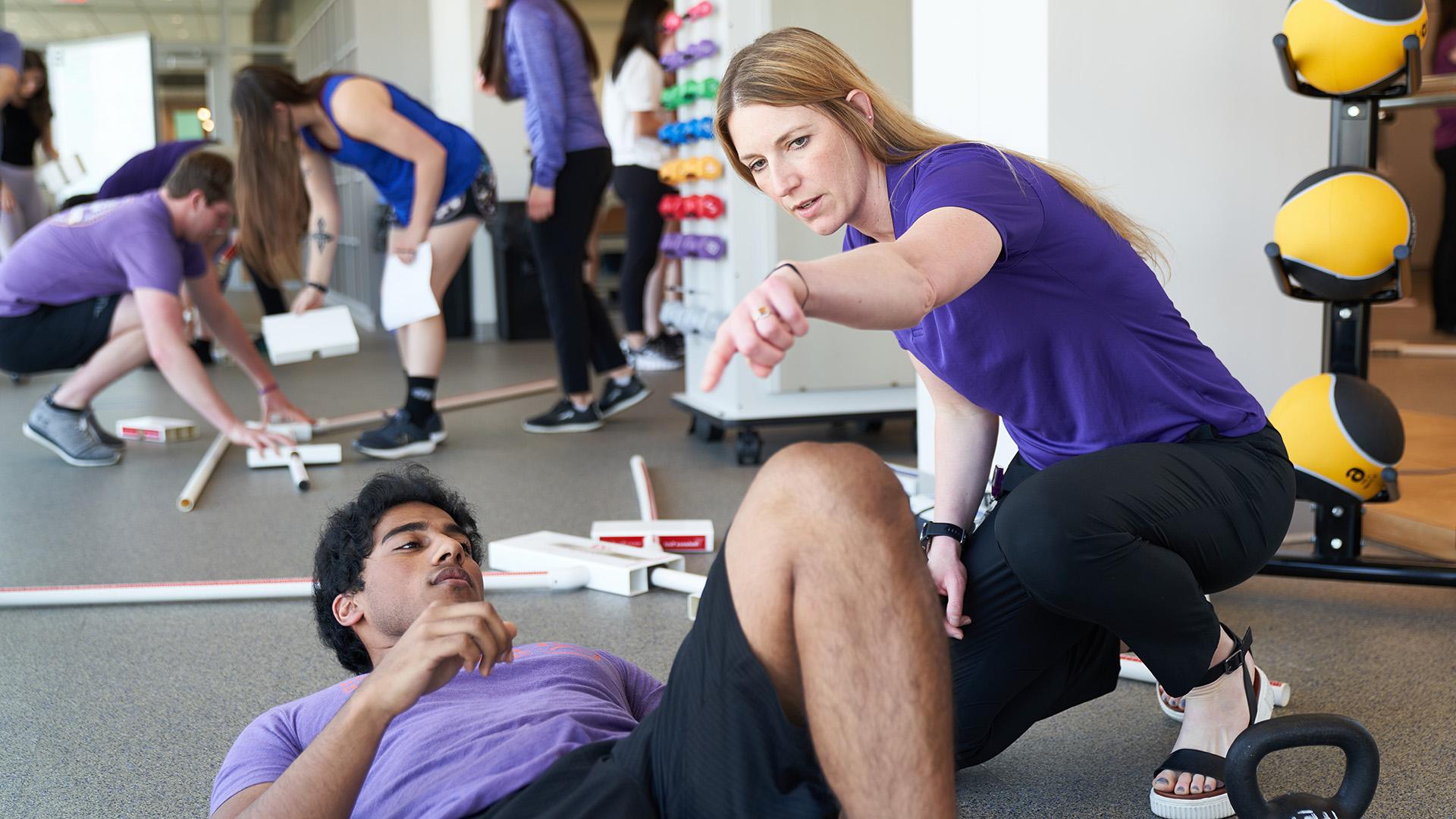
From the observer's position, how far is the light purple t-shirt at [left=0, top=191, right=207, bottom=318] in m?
3.63

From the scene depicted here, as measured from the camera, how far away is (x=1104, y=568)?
1.33m

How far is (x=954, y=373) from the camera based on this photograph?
1.51m

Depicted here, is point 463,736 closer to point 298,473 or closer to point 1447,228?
Result: point 298,473

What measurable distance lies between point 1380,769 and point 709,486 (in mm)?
2106

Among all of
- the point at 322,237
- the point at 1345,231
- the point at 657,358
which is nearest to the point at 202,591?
the point at 322,237

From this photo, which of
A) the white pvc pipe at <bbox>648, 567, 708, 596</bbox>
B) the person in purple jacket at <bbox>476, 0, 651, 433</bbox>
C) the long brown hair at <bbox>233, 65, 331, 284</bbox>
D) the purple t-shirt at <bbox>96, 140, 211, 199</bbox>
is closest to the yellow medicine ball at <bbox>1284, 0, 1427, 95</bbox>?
the white pvc pipe at <bbox>648, 567, 708, 596</bbox>

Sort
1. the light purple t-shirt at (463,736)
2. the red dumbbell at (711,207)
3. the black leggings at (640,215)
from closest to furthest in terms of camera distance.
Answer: the light purple t-shirt at (463,736) → the red dumbbell at (711,207) → the black leggings at (640,215)

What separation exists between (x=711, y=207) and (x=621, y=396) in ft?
3.37

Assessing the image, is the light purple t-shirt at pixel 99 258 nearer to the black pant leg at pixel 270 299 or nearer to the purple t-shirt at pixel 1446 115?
the black pant leg at pixel 270 299

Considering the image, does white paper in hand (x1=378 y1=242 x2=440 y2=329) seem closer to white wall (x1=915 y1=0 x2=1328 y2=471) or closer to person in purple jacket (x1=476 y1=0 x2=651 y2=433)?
person in purple jacket (x1=476 y1=0 x2=651 y2=433)

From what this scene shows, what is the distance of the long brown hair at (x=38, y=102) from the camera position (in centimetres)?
565

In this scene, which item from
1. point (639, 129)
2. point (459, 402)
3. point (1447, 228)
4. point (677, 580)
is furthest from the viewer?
point (1447, 228)

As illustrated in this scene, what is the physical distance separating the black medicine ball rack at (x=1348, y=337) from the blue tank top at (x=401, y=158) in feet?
8.21

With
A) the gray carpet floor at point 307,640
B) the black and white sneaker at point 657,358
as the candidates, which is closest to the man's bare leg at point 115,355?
the gray carpet floor at point 307,640
